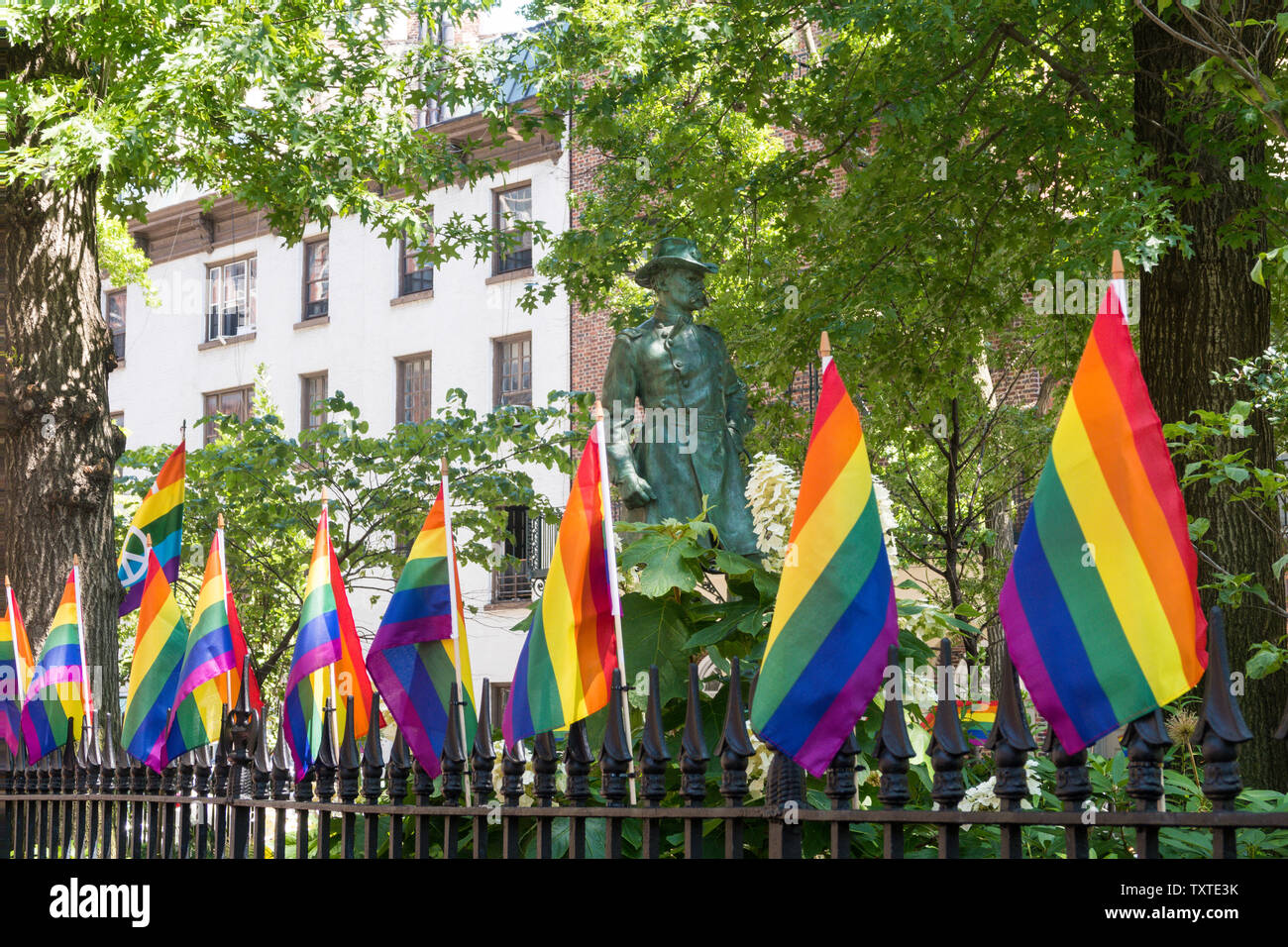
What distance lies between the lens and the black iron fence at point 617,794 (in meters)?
2.57

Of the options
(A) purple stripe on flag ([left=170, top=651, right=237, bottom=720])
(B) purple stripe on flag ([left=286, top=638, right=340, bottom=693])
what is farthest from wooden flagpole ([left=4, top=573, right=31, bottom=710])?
(B) purple stripe on flag ([left=286, top=638, right=340, bottom=693])

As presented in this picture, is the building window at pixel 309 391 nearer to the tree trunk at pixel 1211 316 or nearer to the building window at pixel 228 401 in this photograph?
the building window at pixel 228 401

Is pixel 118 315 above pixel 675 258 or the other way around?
above

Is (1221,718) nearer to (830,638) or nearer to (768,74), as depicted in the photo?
(830,638)

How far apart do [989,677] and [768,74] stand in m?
8.50

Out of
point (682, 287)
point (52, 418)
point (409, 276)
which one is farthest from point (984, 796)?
point (409, 276)

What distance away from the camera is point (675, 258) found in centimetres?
840

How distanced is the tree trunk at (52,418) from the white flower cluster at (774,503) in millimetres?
5568

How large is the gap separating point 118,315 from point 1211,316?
3297cm

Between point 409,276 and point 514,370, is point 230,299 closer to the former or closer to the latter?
point 409,276

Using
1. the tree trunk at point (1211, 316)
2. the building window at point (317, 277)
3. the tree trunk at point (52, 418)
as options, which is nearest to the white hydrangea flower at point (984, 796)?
the tree trunk at point (1211, 316)

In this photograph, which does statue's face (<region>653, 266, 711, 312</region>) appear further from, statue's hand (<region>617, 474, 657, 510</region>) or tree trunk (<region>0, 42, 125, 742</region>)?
tree trunk (<region>0, 42, 125, 742</region>)
